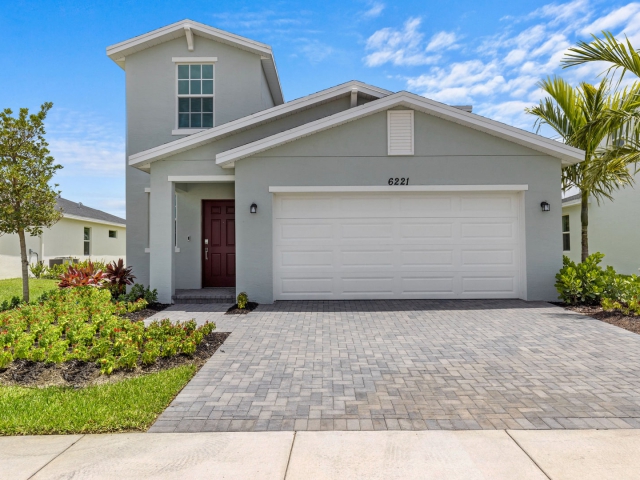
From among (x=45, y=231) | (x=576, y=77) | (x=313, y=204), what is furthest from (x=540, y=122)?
(x=45, y=231)

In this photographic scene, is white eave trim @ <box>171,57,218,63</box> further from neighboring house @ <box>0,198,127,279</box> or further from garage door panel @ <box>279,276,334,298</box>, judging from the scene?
neighboring house @ <box>0,198,127,279</box>

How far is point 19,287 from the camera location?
1454 centimetres

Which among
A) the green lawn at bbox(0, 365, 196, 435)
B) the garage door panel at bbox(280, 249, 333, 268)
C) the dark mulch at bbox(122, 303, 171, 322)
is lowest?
the green lawn at bbox(0, 365, 196, 435)

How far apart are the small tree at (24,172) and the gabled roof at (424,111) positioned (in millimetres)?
4481

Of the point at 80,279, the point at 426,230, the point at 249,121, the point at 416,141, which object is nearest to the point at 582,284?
the point at 426,230

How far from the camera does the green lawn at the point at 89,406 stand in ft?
12.1

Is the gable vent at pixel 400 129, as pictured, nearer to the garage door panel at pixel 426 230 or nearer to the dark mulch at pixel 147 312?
the garage door panel at pixel 426 230

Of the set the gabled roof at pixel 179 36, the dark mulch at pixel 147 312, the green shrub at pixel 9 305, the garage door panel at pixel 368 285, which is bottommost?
the dark mulch at pixel 147 312

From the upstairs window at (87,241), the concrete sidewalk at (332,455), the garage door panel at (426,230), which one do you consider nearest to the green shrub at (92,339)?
the concrete sidewalk at (332,455)

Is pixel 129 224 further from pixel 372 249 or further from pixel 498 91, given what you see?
pixel 498 91

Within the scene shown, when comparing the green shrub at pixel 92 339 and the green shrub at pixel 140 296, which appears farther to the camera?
Result: the green shrub at pixel 140 296

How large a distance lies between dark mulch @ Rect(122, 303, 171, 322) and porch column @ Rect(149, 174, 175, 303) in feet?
0.93

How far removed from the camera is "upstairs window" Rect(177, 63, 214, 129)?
39.7 ft

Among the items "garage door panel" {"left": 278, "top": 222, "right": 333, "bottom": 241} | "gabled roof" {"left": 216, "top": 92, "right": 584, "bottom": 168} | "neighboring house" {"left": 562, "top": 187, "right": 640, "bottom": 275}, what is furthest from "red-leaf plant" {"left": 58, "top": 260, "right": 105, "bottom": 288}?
"neighboring house" {"left": 562, "top": 187, "right": 640, "bottom": 275}
